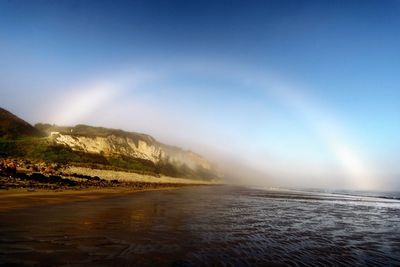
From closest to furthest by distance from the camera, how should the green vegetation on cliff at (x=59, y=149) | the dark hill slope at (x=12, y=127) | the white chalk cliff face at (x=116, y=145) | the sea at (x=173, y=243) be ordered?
the sea at (x=173, y=243)
the green vegetation on cliff at (x=59, y=149)
the dark hill slope at (x=12, y=127)
the white chalk cliff face at (x=116, y=145)

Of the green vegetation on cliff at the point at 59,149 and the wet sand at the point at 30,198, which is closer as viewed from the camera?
the wet sand at the point at 30,198

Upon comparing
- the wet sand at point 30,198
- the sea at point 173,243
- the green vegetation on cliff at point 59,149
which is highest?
the green vegetation on cliff at point 59,149

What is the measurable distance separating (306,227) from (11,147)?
54828 mm

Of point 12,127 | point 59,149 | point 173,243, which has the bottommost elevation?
point 173,243

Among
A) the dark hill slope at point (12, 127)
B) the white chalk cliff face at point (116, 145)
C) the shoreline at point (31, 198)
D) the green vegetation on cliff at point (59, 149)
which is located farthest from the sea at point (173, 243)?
the dark hill slope at point (12, 127)

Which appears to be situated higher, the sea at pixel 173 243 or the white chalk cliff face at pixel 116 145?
the white chalk cliff face at pixel 116 145

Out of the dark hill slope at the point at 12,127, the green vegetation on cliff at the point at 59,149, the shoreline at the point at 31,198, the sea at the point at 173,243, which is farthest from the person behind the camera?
the dark hill slope at the point at 12,127

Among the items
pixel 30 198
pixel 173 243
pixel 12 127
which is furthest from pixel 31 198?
pixel 12 127

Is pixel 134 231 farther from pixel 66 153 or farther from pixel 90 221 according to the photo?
pixel 66 153

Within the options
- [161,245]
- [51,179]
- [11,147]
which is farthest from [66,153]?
[161,245]

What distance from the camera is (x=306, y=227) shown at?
542 inches

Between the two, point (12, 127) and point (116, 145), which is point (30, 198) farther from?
point (116, 145)

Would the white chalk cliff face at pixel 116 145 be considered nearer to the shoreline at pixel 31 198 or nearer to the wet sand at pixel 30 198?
the shoreline at pixel 31 198

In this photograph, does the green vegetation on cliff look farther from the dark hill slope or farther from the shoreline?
the shoreline
